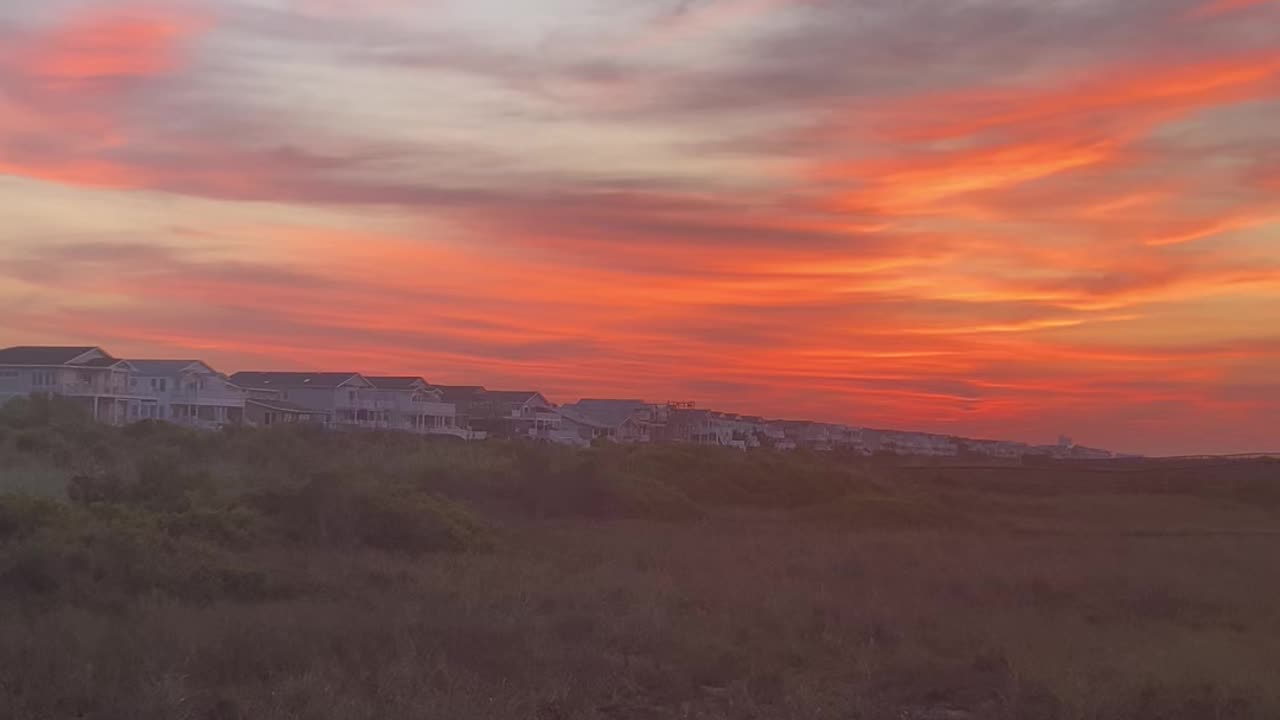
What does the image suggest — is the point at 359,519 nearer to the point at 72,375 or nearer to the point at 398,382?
the point at 72,375

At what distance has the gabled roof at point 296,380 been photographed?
108 meters

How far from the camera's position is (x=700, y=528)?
35.8 metres

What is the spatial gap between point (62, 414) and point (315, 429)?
11314 millimetres

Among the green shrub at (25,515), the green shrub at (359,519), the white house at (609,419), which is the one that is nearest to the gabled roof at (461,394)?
the white house at (609,419)

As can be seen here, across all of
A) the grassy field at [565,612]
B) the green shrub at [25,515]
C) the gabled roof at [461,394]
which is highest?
the gabled roof at [461,394]

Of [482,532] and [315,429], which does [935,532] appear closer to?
[482,532]

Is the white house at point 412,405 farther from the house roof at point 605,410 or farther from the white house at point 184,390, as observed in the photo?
the house roof at point 605,410

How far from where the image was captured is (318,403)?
4225 inches

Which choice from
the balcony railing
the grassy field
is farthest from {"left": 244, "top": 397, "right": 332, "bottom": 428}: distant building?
the grassy field

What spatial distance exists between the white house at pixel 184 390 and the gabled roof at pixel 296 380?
12116 mm

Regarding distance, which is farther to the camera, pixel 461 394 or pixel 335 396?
pixel 461 394

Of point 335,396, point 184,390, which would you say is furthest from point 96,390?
point 335,396

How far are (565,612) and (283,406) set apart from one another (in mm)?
94147

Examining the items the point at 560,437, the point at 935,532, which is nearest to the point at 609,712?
the point at 935,532
